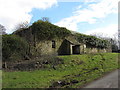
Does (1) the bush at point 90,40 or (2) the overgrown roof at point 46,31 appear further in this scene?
(1) the bush at point 90,40

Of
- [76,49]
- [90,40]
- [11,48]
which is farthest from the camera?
[90,40]

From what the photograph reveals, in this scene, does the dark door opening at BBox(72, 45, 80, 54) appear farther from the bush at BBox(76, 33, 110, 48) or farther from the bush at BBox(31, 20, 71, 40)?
the bush at BBox(31, 20, 71, 40)

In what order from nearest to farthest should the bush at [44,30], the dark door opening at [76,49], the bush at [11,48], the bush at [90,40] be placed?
the bush at [11,48] < the bush at [44,30] < the dark door opening at [76,49] < the bush at [90,40]

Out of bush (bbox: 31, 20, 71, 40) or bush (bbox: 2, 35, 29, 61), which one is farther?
bush (bbox: 31, 20, 71, 40)

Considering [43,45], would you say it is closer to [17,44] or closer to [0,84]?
[17,44]

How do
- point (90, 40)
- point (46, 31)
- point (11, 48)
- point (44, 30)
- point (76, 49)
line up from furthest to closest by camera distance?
1. point (90, 40)
2. point (76, 49)
3. point (46, 31)
4. point (44, 30)
5. point (11, 48)

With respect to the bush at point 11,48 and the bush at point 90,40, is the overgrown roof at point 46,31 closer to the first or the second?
the bush at point 90,40

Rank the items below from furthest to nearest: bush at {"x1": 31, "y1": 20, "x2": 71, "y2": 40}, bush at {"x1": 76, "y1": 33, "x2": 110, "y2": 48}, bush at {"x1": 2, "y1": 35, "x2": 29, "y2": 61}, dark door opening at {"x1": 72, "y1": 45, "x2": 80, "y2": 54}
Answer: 1. bush at {"x1": 76, "y1": 33, "x2": 110, "y2": 48}
2. dark door opening at {"x1": 72, "y1": 45, "x2": 80, "y2": 54}
3. bush at {"x1": 31, "y1": 20, "x2": 71, "y2": 40}
4. bush at {"x1": 2, "y1": 35, "x2": 29, "y2": 61}

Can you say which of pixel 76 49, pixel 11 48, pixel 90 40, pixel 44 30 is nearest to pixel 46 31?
pixel 44 30

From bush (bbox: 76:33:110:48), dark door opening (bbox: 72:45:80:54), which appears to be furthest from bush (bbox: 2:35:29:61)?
bush (bbox: 76:33:110:48)

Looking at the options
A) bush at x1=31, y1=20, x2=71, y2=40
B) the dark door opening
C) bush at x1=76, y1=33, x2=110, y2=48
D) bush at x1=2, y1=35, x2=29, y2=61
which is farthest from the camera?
bush at x1=76, y1=33, x2=110, y2=48

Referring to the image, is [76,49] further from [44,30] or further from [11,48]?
[11,48]

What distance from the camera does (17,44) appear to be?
10344 mm

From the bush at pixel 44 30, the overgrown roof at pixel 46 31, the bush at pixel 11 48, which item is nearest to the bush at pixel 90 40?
the overgrown roof at pixel 46 31
